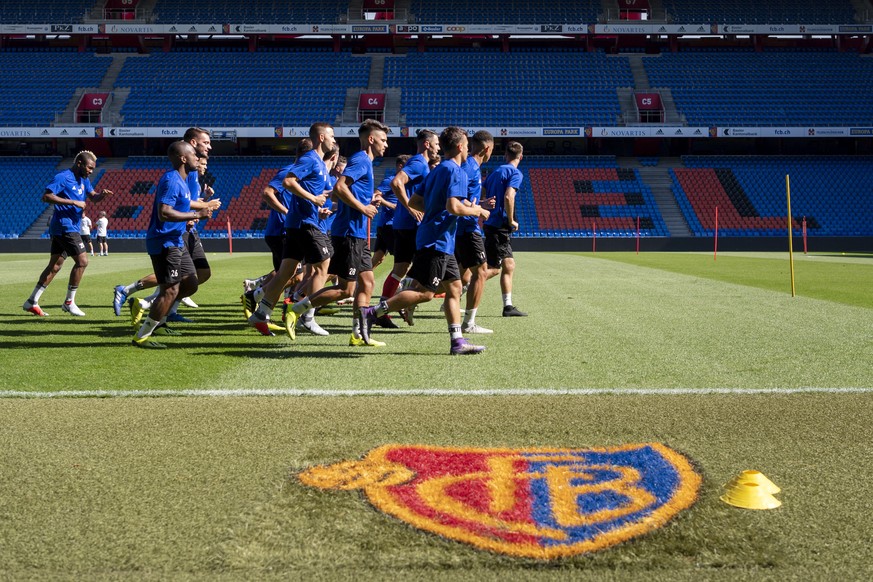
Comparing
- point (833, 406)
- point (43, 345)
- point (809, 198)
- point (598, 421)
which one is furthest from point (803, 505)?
point (809, 198)

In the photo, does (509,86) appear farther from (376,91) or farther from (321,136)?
(321,136)

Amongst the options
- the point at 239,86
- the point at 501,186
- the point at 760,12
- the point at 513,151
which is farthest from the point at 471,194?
the point at 760,12

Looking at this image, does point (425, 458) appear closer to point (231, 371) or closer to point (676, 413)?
point (676, 413)

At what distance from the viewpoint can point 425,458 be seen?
13.0ft

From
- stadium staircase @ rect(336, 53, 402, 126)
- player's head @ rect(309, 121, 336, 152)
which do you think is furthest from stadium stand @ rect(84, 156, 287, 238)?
player's head @ rect(309, 121, 336, 152)

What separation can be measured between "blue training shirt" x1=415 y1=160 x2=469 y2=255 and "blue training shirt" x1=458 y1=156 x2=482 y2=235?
1289 millimetres

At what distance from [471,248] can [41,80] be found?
46.7 metres

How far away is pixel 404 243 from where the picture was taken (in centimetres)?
956

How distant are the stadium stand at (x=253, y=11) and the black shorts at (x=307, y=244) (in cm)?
4412

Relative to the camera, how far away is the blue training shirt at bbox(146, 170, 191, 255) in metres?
7.79

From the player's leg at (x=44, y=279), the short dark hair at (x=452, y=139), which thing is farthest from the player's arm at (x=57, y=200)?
the short dark hair at (x=452, y=139)

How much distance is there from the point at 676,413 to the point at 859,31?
170ft

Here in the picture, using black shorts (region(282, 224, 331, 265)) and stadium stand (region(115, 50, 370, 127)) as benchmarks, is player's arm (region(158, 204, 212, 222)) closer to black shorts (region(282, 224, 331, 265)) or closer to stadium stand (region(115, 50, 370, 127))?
black shorts (region(282, 224, 331, 265))

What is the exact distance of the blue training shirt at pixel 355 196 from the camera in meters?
7.90
